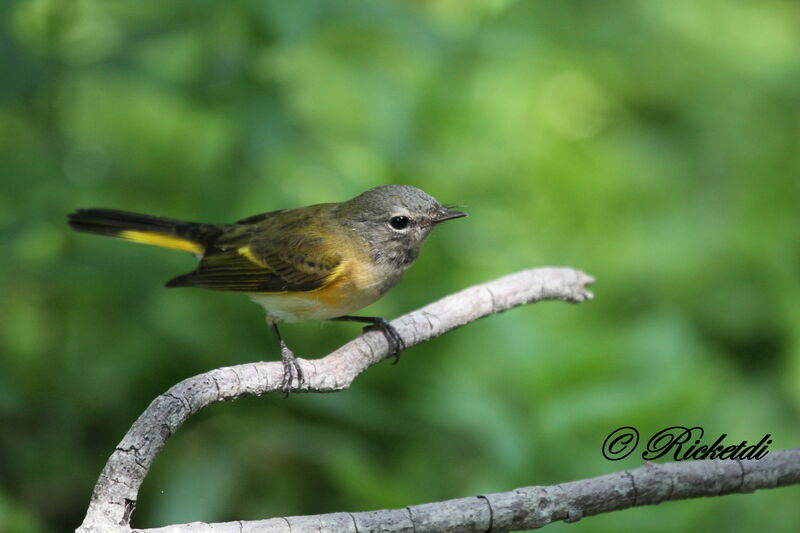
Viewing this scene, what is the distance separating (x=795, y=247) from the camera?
6.04 metres

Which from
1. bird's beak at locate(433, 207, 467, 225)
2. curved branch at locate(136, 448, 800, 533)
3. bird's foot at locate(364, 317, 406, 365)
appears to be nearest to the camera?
curved branch at locate(136, 448, 800, 533)

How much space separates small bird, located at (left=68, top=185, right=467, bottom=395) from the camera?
4.06 m

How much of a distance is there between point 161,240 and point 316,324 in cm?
111

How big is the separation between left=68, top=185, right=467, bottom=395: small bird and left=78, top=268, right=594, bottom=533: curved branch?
33 cm

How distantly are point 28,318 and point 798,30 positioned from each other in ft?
20.6

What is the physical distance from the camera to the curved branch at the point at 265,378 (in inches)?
92.7

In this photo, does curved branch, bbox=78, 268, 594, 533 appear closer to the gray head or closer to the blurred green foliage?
the gray head

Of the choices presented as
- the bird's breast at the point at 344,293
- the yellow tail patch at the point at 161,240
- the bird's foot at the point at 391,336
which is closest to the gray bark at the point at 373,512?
the bird's foot at the point at 391,336

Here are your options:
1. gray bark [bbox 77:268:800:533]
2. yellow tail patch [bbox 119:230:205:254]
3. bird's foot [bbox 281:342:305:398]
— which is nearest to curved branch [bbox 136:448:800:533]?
gray bark [bbox 77:268:800:533]

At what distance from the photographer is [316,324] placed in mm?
5188

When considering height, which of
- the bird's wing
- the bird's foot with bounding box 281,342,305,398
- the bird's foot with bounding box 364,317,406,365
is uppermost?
the bird's wing

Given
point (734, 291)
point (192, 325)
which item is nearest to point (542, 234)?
point (734, 291)

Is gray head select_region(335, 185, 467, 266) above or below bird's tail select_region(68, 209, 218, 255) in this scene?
below

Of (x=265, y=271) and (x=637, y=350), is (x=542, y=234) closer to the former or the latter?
(x=637, y=350)
